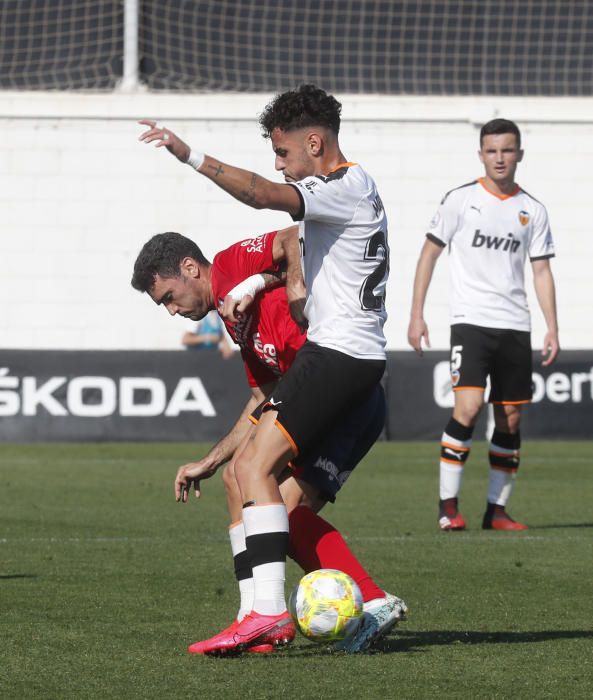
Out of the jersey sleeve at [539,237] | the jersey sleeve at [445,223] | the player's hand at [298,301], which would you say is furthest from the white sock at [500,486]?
the player's hand at [298,301]

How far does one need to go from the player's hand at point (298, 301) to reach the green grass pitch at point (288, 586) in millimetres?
1097

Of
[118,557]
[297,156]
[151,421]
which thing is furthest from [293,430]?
[151,421]

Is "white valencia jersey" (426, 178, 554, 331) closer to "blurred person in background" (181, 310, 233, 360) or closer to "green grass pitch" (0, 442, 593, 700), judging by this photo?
"green grass pitch" (0, 442, 593, 700)

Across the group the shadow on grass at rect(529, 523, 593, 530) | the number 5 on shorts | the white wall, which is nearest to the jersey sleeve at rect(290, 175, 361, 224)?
the number 5 on shorts

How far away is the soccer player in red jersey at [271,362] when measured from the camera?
16.4 ft

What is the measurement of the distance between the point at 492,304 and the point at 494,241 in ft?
1.25

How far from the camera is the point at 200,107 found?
1853cm

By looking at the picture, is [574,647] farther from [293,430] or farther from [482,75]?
[482,75]

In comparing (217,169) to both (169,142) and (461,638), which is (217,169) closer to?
(169,142)

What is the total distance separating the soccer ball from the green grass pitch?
93 mm

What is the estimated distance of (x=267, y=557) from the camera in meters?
4.70

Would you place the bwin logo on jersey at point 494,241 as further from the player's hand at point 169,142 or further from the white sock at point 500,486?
the player's hand at point 169,142

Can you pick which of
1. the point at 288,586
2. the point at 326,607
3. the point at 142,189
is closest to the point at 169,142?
the point at 326,607

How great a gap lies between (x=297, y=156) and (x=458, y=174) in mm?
14155
